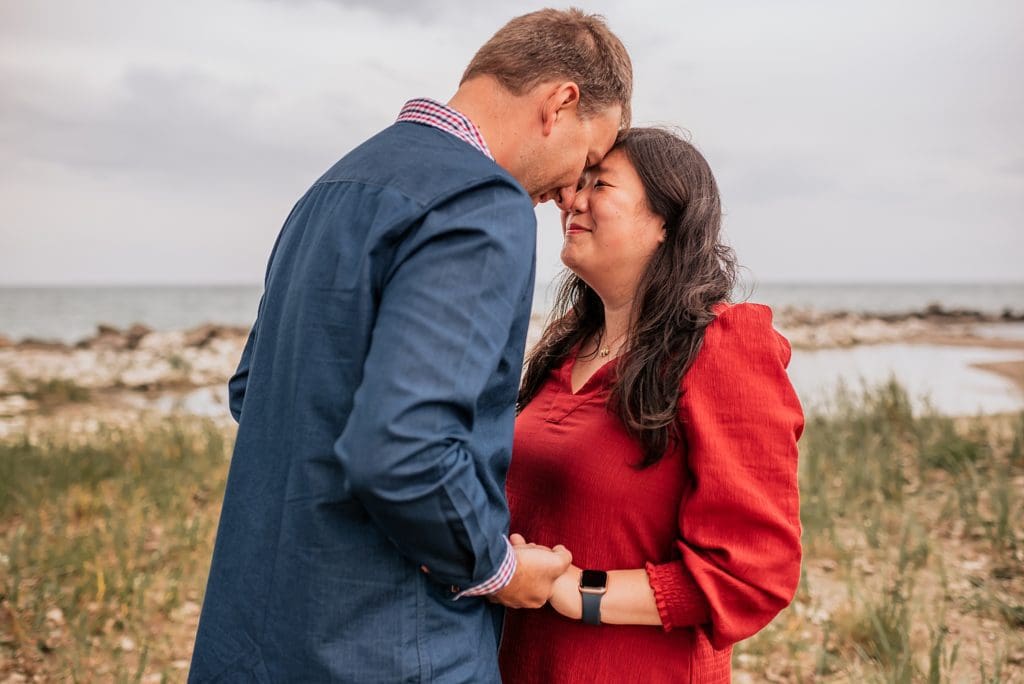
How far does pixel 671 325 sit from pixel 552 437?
417 millimetres

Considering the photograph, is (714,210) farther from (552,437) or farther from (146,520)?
(146,520)

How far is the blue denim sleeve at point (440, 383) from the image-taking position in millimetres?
1348

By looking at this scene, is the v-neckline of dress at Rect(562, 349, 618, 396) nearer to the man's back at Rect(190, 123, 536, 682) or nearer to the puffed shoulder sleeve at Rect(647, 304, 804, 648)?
the puffed shoulder sleeve at Rect(647, 304, 804, 648)

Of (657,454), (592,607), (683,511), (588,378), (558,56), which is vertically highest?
(558,56)

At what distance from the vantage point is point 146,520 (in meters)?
5.30

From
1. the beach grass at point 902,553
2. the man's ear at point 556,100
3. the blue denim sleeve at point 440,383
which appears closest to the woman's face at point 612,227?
the man's ear at point 556,100

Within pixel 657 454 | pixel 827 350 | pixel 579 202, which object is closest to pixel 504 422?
pixel 657 454

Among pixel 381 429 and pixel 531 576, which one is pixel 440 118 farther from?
pixel 531 576

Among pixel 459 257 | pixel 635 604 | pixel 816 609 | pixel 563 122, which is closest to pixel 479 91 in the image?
pixel 563 122

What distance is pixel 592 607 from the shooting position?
1.93 m

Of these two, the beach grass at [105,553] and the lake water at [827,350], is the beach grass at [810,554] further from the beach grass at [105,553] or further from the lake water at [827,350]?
the lake water at [827,350]

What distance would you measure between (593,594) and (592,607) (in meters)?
0.03

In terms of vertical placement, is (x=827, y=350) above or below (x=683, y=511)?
below

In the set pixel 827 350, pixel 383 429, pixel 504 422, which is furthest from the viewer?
pixel 827 350
